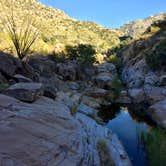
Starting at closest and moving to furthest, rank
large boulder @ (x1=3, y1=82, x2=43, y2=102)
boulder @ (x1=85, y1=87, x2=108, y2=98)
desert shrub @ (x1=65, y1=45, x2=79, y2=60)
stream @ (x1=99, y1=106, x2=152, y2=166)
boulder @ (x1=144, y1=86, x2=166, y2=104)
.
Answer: large boulder @ (x1=3, y1=82, x2=43, y2=102) → stream @ (x1=99, y1=106, x2=152, y2=166) → boulder @ (x1=144, y1=86, x2=166, y2=104) → boulder @ (x1=85, y1=87, x2=108, y2=98) → desert shrub @ (x1=65, y1=45, x2=79, y2=60)

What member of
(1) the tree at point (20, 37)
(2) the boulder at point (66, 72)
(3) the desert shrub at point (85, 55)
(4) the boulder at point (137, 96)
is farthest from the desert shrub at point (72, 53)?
(4) the boulder at point (137, 96)

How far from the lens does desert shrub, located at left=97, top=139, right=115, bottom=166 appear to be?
1143 centimetres

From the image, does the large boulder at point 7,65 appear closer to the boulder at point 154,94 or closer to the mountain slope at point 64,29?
the boulder at point 154,94

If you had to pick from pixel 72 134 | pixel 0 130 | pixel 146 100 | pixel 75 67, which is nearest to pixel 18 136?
pixel 0 130

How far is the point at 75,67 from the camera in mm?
46562

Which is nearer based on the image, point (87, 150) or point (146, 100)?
point (87, 150)

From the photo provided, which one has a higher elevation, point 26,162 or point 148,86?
point 148,86

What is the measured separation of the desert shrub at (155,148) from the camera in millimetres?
12023

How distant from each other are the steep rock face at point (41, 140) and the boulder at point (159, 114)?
8113 millimetres

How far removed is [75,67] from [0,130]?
125 ft

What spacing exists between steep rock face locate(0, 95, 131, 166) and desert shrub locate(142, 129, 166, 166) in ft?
4.08

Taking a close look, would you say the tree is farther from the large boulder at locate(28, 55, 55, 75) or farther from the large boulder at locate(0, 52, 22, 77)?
the large boulder at locate(0, 52, 22, 77)

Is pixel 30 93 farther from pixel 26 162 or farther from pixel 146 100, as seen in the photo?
pixel 146 100

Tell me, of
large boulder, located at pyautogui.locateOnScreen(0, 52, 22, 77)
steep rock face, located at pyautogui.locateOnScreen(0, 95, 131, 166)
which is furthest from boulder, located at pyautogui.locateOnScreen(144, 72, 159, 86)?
steep rock face, located at pyautogui.locateOnScreen(0, 95, 131, 166)
